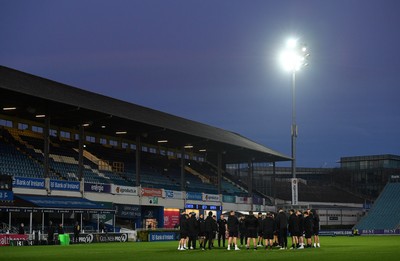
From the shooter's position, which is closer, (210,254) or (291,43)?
(210,254)

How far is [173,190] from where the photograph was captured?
2709 inches

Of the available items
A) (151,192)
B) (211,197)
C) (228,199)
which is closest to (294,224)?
(151,192)

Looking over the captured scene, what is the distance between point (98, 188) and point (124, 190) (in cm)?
366

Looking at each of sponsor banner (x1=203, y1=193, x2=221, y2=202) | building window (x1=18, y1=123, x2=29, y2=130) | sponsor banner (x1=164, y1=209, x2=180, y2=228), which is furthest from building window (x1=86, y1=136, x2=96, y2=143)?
sponsor banner (x1=203, y1=193, x2=221, y2=202)

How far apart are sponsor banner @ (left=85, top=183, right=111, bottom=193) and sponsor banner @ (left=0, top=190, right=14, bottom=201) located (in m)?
10.2

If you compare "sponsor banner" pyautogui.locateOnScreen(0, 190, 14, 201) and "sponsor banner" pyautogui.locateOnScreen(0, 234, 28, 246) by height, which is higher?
"sponsor banner" pyautogui.locateOnScreen(0, 190, 14, 201)

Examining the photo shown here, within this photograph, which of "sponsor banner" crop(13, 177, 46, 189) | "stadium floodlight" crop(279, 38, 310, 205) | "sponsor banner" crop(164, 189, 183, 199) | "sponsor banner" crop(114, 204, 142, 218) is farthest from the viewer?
"sponsor banner" crop(164, 189, 183, 199)

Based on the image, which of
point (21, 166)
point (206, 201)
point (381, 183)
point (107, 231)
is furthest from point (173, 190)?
point (381, 183)

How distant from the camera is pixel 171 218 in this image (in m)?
67.4

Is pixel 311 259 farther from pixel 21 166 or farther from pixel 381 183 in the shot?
pixel 381 183

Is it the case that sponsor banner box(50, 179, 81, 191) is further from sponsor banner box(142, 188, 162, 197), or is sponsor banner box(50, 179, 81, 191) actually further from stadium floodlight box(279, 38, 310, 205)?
stadium floodlight box(279, 38, 310, 205)

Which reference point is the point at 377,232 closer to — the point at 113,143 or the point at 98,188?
the point at 113,143

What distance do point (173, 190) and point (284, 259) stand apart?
44.9 meters

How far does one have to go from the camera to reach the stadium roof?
49.0m
